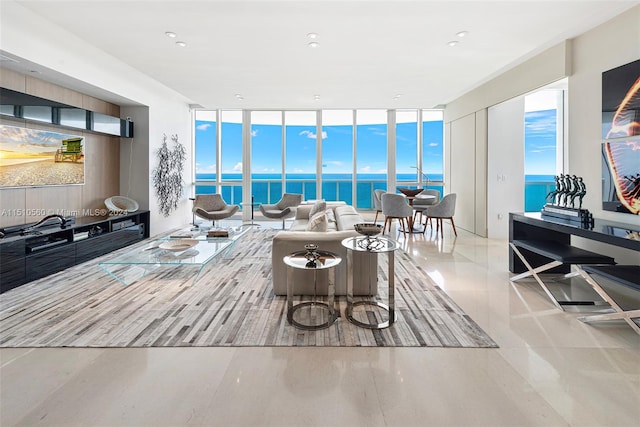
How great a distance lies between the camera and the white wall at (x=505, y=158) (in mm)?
6098

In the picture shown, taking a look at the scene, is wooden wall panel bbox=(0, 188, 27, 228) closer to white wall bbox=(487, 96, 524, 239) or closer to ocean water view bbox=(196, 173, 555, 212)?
ocean water view bbox=(196, 173, 555, 212)

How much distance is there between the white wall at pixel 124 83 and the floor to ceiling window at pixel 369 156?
413 centimetres

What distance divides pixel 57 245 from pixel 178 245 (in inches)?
61.8

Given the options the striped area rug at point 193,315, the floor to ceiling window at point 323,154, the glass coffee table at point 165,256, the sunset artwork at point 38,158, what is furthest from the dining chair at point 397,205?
the sunset artwork at point 38,158

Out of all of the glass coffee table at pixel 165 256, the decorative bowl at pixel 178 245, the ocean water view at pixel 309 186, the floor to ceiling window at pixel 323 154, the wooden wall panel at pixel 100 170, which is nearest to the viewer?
the glass coffee table at pixel 165 256

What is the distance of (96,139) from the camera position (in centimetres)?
549

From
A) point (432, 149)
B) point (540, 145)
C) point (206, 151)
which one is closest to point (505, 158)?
point (540, 145)

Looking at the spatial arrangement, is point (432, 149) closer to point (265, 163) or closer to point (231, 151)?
point (265, 163)

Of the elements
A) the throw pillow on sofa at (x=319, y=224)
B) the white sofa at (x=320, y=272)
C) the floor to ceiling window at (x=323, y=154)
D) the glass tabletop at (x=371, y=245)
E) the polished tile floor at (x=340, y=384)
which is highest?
the floor to ceiling window at (x=323, y=154)

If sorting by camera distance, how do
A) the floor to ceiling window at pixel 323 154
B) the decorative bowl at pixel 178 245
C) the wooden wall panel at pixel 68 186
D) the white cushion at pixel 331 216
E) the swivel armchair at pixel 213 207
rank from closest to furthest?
the decorative bowl at pixel 178 245 < the wooden wall panel at pixel 68 186 < the white cushion at pixel 331 216 < the swivel armchair at pixel 213 207 < the floor to ceiling window at pixel 323 154

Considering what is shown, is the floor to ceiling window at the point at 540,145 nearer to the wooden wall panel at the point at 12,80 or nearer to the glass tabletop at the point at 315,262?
the glass tabletop at the point at 315,262

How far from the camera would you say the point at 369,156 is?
8.88 meters

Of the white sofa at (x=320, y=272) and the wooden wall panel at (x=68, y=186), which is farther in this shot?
the wooden wall panel at (x=68, y=186)

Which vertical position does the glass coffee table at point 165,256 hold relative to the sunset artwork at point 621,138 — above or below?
below
